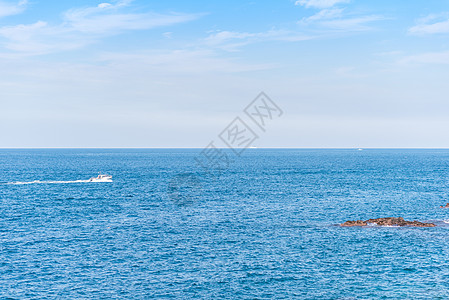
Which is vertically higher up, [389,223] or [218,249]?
[389,223]

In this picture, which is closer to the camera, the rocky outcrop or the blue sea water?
the blue sea water

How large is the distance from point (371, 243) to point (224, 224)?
98.1 feet

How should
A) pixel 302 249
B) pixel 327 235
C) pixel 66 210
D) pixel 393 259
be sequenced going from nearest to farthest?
pixel 393 259 < pixel 302 249 < pixel 327 235 < pixel 66 210

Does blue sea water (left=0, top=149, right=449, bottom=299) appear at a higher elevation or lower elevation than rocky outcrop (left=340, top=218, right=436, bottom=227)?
lower

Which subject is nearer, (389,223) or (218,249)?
(218,249)

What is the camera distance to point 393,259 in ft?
205

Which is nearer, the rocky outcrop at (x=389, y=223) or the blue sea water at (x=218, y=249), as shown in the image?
the blue sea water at (x=218, y=249)

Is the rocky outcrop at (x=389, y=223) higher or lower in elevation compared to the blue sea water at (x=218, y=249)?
higher

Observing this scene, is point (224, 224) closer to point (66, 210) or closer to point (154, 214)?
point (154, 214)

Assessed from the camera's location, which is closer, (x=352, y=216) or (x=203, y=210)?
(x=352, y=216)

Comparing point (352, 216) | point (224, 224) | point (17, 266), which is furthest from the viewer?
point (352, 216)

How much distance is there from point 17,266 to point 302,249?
42576 mm

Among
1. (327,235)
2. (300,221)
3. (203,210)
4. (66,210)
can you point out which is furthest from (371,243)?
(66,210)

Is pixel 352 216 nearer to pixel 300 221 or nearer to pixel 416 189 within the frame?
pixel 300 221
